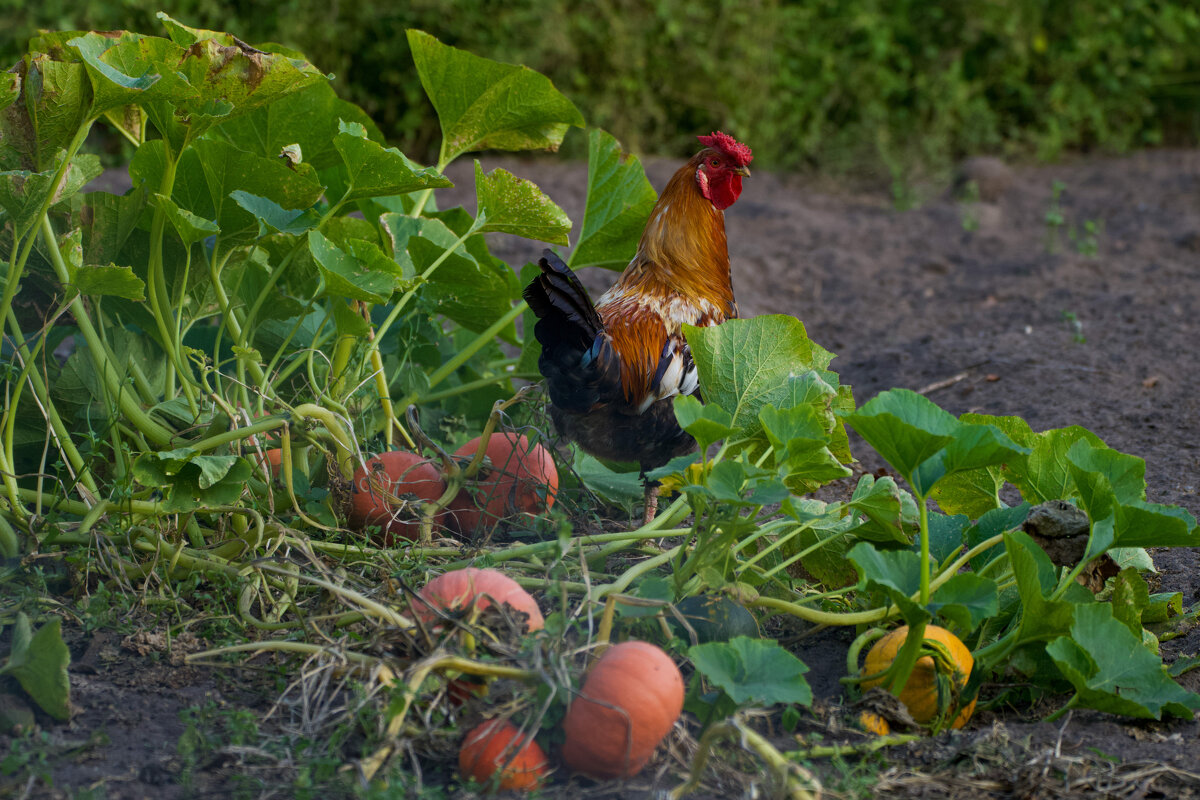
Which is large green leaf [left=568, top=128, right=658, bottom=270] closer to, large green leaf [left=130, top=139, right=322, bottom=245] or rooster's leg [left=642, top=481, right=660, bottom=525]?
rooster's leg [left=642, top=481, right=660, bottom=525]

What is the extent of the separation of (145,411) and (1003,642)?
164 centimetres

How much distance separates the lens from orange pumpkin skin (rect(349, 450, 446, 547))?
6.41ft

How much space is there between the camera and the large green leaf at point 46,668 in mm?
1374

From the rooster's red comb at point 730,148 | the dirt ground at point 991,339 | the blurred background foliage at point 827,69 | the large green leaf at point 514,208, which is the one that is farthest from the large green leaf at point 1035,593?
the blurred background foliage at point 827,69

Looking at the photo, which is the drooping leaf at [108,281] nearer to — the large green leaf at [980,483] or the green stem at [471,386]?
the green stem at [471,386]

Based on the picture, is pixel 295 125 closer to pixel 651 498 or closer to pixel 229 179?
pixel 229 179

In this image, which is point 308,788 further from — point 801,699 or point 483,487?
point 483,487

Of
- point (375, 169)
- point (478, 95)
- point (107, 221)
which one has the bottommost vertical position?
point (107, 221)

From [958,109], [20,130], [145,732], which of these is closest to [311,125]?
[20,130]

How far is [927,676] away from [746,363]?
610 mm

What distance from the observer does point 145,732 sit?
1409 millimetres

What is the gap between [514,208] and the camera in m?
2.09

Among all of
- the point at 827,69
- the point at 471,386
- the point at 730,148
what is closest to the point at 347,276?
the point at 471,386

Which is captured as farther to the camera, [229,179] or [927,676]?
[229,179]
